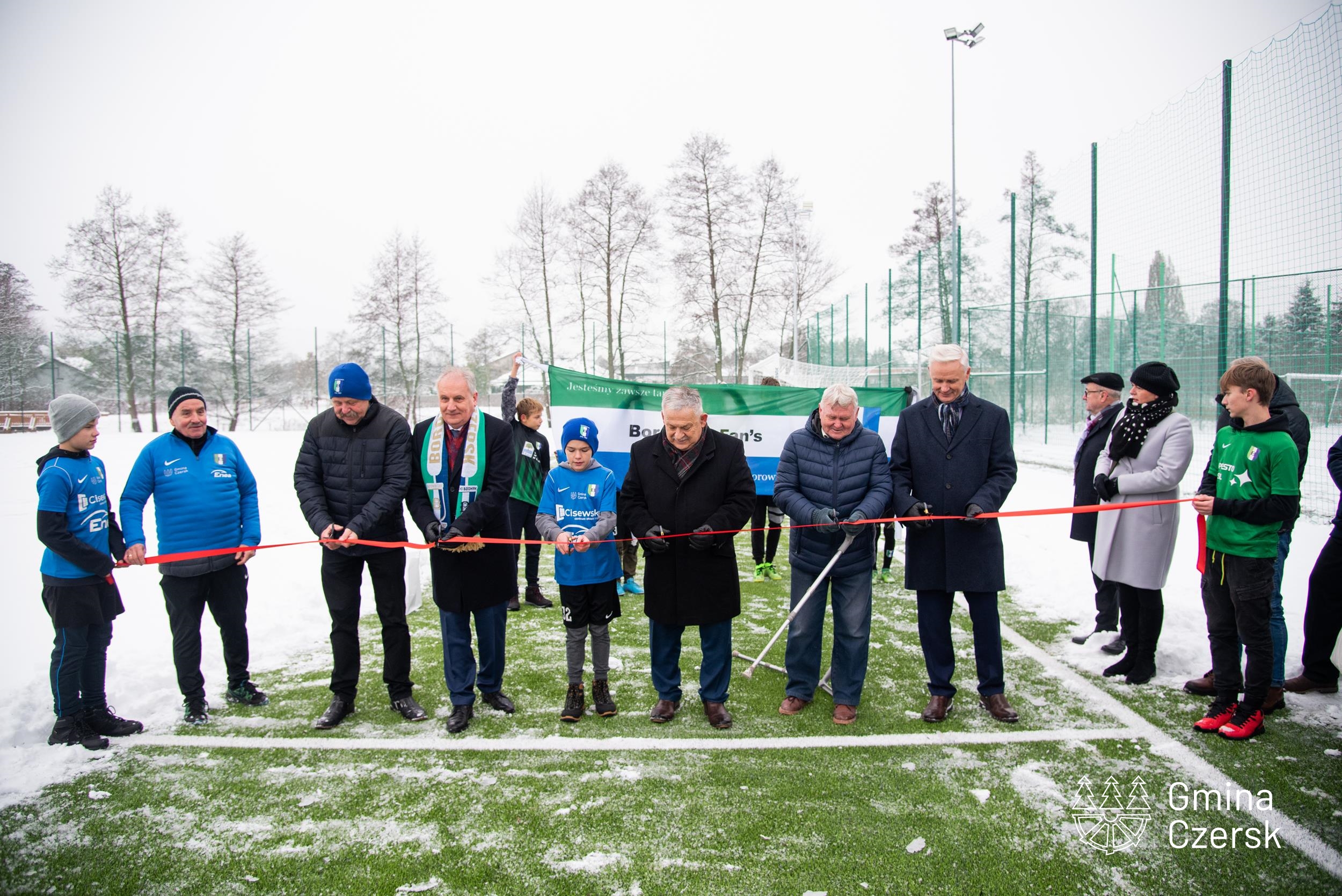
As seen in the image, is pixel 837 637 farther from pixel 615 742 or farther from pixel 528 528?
pixel 528 528

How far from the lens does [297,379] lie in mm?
26438

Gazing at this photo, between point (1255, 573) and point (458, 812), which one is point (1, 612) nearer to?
point (458, 812)

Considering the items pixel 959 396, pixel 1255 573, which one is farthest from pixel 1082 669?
pixel 959 396

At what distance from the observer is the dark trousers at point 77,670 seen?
142 inches

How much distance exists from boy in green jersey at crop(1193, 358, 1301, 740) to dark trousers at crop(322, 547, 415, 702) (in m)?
4.30

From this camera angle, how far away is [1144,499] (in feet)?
14.5

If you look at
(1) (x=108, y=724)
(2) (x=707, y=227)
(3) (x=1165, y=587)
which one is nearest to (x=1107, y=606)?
(3) (x=1165, y=587)

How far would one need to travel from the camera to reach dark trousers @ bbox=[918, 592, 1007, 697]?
3916mm

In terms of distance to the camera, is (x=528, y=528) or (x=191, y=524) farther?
(x=528, y=528)

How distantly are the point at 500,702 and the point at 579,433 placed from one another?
163cm

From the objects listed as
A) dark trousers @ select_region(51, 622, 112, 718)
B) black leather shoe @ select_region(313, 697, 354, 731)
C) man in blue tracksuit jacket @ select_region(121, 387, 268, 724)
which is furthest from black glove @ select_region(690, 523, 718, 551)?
dark trousers @ select_region(51, 622, 112, 718)

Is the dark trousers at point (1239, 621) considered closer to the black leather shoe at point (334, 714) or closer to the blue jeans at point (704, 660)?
the blue jeans at point (704, 660)

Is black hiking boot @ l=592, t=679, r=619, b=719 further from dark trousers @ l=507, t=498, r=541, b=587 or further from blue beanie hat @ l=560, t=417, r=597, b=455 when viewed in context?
dark trousers @ l=507, t=498, r=541, b=587

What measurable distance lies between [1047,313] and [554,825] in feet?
50.1
